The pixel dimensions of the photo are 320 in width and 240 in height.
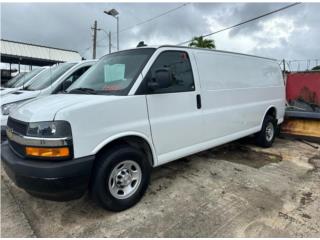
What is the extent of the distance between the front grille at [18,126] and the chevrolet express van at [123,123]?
0.4 inches

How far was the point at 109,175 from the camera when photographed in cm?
297

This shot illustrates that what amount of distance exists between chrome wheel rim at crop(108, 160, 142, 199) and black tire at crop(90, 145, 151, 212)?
4cm

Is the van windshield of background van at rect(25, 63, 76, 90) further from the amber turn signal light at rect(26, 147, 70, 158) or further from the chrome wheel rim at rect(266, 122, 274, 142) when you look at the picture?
the chrome wheel rim at rect(266, 122, 274, 142)

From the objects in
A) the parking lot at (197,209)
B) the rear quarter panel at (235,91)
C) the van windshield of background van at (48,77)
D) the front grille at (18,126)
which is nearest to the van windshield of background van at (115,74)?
the front grille at (18,126)

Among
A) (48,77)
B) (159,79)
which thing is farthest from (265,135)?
(48,77)

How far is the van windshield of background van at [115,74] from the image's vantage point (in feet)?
10.7

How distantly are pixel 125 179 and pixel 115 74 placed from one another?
1387mm

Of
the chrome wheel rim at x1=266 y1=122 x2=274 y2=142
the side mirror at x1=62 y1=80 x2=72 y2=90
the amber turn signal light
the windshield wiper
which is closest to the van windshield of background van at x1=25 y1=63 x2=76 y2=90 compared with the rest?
the side mirror at x1=62 y1=80 x2=72 y2=90

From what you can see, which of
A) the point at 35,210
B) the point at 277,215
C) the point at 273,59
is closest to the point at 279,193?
the point at 277,215

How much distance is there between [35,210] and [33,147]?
1076 millimetres

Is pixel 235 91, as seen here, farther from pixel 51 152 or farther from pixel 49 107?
pixel 51 152

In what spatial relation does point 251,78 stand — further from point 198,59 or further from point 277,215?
point 277,215

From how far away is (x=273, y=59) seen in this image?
6.18 metres

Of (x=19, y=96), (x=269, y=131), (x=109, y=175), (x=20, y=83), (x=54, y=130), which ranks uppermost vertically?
(x=20, y=83)
